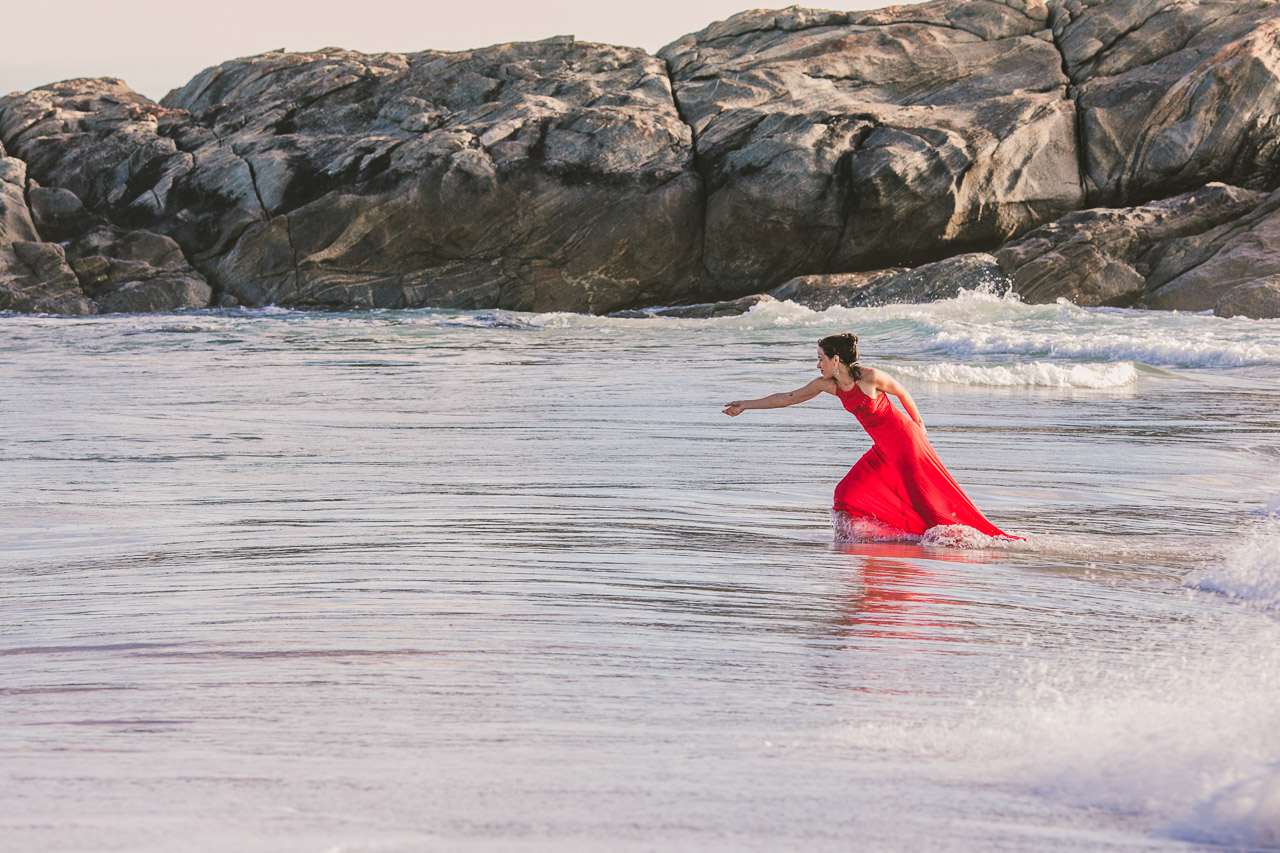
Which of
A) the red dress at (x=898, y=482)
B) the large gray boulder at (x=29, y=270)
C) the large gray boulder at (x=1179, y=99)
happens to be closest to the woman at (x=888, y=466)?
the red dress at (x=898, y=482)

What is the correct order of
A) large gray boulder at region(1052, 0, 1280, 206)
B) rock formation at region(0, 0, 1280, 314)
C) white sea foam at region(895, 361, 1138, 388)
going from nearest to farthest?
1. white sea foam at region(895, 361, 1138, 388)
2. large gray boulder at region(1052, 0, 1280, 206)
3. rock formation at region(0, 0, 1280, 314)

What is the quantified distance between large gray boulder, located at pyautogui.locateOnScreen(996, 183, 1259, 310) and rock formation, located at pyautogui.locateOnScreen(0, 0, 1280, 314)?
0.05 metres

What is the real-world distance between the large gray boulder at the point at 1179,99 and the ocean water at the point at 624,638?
16.4 m

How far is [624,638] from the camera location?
368cm

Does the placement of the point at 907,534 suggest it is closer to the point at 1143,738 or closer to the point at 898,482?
the point at 898,482

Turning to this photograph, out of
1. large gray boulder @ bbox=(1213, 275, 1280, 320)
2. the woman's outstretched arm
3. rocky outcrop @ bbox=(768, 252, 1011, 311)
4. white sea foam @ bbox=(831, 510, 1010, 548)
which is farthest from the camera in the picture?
rocky outcrop @ bbox=(768, 252, 1011, 311)

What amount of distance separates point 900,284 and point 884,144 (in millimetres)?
3265

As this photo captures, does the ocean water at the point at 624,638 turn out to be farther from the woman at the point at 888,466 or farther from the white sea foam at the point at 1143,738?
the woman at the point at 888,466

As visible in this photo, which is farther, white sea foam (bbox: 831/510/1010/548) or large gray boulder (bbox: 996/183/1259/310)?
large gray boulder (bbox: 996/183/1259/310)

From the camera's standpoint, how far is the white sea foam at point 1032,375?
37.3ft

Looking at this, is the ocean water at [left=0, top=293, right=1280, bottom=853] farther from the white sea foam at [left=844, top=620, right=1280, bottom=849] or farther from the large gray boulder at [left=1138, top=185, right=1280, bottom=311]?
the large gray boulder at [left=1138, top=185, right=1280, bottom=311]

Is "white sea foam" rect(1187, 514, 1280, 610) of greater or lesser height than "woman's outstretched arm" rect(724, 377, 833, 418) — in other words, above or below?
below

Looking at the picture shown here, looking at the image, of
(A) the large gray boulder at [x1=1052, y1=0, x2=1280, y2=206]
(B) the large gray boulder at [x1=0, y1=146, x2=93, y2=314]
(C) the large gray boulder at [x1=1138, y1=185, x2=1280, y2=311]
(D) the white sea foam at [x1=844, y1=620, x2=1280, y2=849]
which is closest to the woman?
(D) the white sea foam at [x1=844, y1=620, x2=1280, y2=849]

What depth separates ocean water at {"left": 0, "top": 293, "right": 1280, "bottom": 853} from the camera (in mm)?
2389
